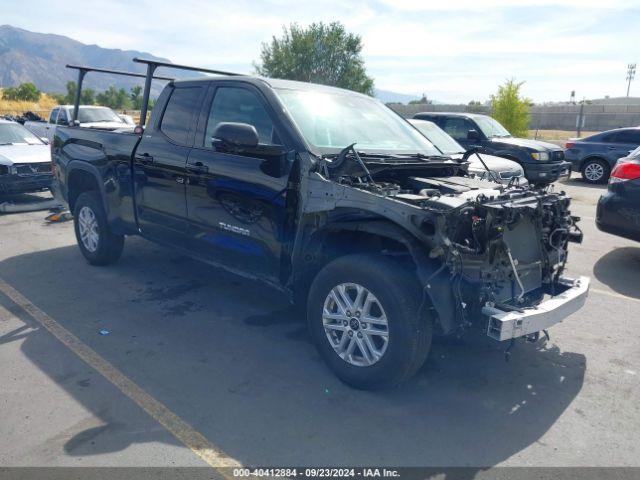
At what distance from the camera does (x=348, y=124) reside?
4508 millimetres

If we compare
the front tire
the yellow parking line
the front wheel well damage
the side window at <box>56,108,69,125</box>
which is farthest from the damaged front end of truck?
the side window at <box>56,108,69,125</box>

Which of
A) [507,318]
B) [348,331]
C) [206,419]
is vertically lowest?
[206,419]

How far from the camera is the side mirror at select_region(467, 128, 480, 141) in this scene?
11602 millimetres

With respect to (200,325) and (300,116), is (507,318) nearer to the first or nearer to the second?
(300,116)

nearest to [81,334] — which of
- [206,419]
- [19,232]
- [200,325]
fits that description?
[200,325]

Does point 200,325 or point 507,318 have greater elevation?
point 507,318

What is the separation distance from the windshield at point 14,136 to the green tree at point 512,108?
63.8 ft

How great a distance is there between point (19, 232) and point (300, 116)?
572 cm

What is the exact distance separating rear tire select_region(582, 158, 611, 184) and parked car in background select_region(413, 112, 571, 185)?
1938 millimetres

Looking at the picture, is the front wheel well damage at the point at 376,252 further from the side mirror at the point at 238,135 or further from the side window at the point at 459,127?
the side window at the point at 459,127

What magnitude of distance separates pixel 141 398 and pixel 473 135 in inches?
403

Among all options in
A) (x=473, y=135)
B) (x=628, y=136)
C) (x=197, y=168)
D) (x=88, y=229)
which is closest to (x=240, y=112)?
(x=197, y=168)

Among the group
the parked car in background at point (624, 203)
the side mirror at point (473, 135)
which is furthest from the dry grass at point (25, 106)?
the parked car in background at point (624, 203)

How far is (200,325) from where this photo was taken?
15.2ft
